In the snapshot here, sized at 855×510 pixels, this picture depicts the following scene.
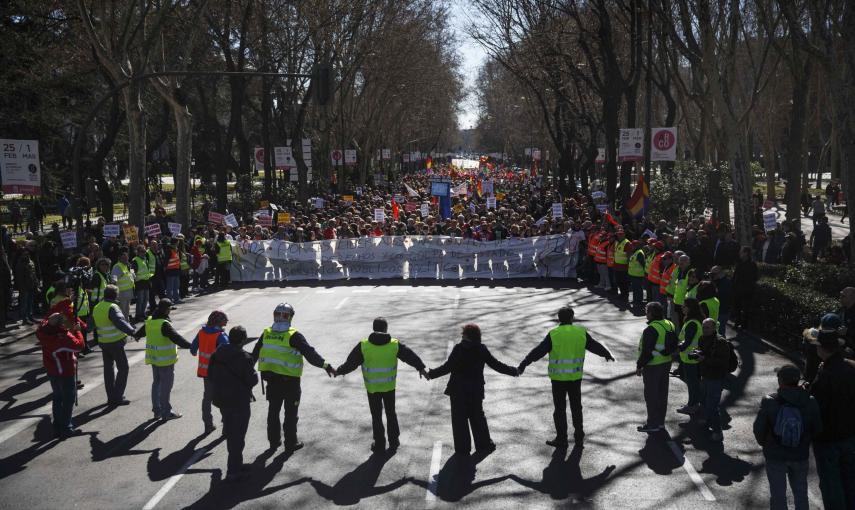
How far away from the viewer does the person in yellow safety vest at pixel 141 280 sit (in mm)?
17109

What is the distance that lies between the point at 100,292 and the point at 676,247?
1235 centimetres

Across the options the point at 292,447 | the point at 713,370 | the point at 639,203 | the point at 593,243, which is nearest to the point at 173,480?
the point at 292,447

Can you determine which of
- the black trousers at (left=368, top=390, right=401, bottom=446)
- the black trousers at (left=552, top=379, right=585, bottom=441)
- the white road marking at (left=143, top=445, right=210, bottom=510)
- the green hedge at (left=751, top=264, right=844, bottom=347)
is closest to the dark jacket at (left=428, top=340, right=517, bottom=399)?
the black trousers at (left=368, top=390, right=401, bottom=446)

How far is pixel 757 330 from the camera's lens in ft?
51.3

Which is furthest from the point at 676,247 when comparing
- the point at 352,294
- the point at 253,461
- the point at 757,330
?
the point at 253,461

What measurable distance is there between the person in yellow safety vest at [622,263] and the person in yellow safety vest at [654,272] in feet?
5.55

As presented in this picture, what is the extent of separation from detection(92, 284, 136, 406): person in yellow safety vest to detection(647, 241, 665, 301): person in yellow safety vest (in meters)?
9.95

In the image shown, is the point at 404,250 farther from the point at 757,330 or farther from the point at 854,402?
the point at 854,402

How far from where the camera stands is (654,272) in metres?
16.5

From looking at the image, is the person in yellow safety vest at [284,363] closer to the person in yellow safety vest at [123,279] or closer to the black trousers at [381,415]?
the black trousers at [381,415]

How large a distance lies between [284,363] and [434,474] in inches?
80.4

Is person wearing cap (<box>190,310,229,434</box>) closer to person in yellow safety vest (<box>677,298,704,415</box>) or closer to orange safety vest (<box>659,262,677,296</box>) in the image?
person in yellow safety vest (<box>677,298,704,415</box>)

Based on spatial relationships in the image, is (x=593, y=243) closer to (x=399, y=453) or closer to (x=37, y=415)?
(x=399, y=453)

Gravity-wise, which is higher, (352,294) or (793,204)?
(793,204)
